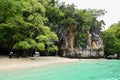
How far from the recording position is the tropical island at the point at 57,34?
40344 millimetres

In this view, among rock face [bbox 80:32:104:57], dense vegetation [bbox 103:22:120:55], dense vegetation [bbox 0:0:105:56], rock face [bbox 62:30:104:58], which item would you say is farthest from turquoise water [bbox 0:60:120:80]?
dense vegetation [bbox 103:22:120:55]

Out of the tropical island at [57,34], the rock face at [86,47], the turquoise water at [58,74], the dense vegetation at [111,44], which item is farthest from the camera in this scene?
the dense vegetation at [111,44]

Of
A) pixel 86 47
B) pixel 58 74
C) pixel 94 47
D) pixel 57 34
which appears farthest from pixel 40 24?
pixel 94 47

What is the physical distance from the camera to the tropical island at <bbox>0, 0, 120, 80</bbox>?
40.3 metres

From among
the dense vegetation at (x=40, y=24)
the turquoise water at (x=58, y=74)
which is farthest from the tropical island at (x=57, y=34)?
the turquoise water at (x=58, y=74)

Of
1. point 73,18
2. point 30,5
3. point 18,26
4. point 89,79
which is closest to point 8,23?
point 18,26

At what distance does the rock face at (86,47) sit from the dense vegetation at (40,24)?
0.72 meters

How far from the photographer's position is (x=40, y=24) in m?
42.1

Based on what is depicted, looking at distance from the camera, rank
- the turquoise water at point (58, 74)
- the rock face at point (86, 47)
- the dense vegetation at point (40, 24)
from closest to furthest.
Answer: the turquoise water at point (58, 74)
the dense vegetation at point (40, 24)
the rock face at point (86, 47)

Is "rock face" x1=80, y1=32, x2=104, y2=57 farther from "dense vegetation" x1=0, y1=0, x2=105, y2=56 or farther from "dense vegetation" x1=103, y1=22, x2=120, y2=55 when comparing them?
"dense vegetation" x1=103, y1=22, x2=120, y2=55

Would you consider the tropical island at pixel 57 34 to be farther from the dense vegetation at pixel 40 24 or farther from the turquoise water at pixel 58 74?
the turquoise water at pixel 58 74

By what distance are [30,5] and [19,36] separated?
5125 mm

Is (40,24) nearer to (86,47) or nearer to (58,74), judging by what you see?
(58,74)

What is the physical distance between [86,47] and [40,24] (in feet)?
73.6
